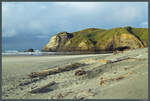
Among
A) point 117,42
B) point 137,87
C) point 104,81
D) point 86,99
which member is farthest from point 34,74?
point 117,42

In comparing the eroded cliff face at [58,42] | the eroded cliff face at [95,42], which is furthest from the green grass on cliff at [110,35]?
the eroded cliff face at [58,42]

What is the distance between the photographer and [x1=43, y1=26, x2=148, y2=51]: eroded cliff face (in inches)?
3898

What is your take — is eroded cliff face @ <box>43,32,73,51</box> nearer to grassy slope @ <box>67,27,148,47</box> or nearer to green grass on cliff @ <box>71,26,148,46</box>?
grassy slope @ <box>67,27,148,47</box>

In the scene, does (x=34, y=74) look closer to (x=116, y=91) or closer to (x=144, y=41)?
(x=116, y=91)

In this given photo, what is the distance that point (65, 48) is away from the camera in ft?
386

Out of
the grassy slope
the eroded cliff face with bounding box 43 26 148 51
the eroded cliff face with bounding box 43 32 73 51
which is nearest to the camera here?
the eroded cliff face with bounding box 43 26 148 51

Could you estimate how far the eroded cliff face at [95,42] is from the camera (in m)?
99.0

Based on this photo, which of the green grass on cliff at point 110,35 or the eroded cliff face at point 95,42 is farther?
the green grass on cliff at point 110,35

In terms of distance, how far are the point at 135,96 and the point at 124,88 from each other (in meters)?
0.67

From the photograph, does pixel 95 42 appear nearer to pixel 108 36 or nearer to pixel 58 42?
pixel 108 36

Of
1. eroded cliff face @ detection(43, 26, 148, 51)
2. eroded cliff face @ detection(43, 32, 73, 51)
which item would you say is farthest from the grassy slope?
eroded cliff face @ detection(43, 32, 73, 51)

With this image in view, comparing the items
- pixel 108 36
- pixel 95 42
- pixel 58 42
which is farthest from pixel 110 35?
pixel 58 42

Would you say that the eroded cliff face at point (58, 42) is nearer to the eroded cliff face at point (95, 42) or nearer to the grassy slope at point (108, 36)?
the eroded cliff face at point (95, 42)

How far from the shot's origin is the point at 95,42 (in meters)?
115
